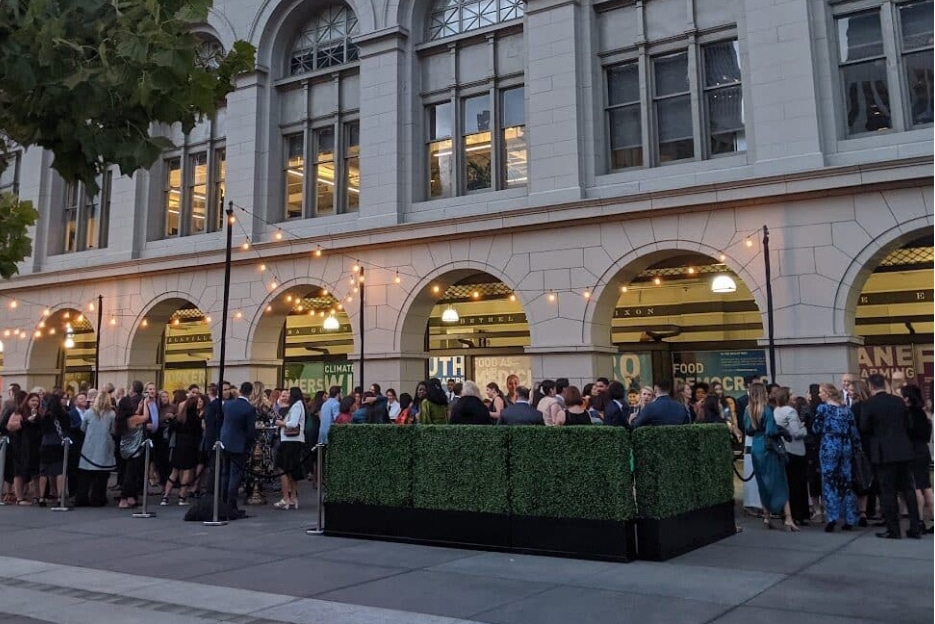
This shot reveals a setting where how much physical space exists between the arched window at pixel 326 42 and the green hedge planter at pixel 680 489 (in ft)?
46.8

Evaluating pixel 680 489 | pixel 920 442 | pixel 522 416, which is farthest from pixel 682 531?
pixel 920 442

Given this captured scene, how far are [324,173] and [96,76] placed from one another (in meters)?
14.7

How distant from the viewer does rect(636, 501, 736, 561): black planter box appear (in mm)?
8523

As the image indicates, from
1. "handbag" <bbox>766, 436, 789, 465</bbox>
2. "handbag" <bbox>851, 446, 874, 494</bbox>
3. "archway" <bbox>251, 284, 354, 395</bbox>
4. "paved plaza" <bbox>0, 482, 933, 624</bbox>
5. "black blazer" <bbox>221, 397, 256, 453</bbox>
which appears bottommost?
"paved plaza" <bbox>0, 482, 933, 624</bbox>

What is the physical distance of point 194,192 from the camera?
73.5 feet

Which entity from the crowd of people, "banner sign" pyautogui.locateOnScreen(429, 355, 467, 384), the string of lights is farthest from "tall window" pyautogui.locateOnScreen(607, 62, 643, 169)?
"banner sign" pyautogui.locateOnScreen(429, 355, 467, 384)

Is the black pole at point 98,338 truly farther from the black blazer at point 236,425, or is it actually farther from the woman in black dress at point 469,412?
the woman in black dress at point 469,412

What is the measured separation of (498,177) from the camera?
1781cm

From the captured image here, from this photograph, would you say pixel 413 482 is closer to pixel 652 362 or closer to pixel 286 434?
pixel 286 434

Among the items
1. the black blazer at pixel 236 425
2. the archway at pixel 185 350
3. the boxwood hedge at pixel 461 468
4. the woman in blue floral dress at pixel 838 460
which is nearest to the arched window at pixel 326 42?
the archway at pixel 185 350

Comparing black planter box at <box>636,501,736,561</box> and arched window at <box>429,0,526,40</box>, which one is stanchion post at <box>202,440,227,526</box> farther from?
arched window at <box>429,0,526,40</box>

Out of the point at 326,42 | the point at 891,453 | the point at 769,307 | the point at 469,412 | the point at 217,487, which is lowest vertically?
the point at 217,487

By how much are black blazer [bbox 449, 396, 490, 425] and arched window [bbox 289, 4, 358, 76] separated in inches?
494

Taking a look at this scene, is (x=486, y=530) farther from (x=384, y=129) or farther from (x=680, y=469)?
(x=384, y=129)
